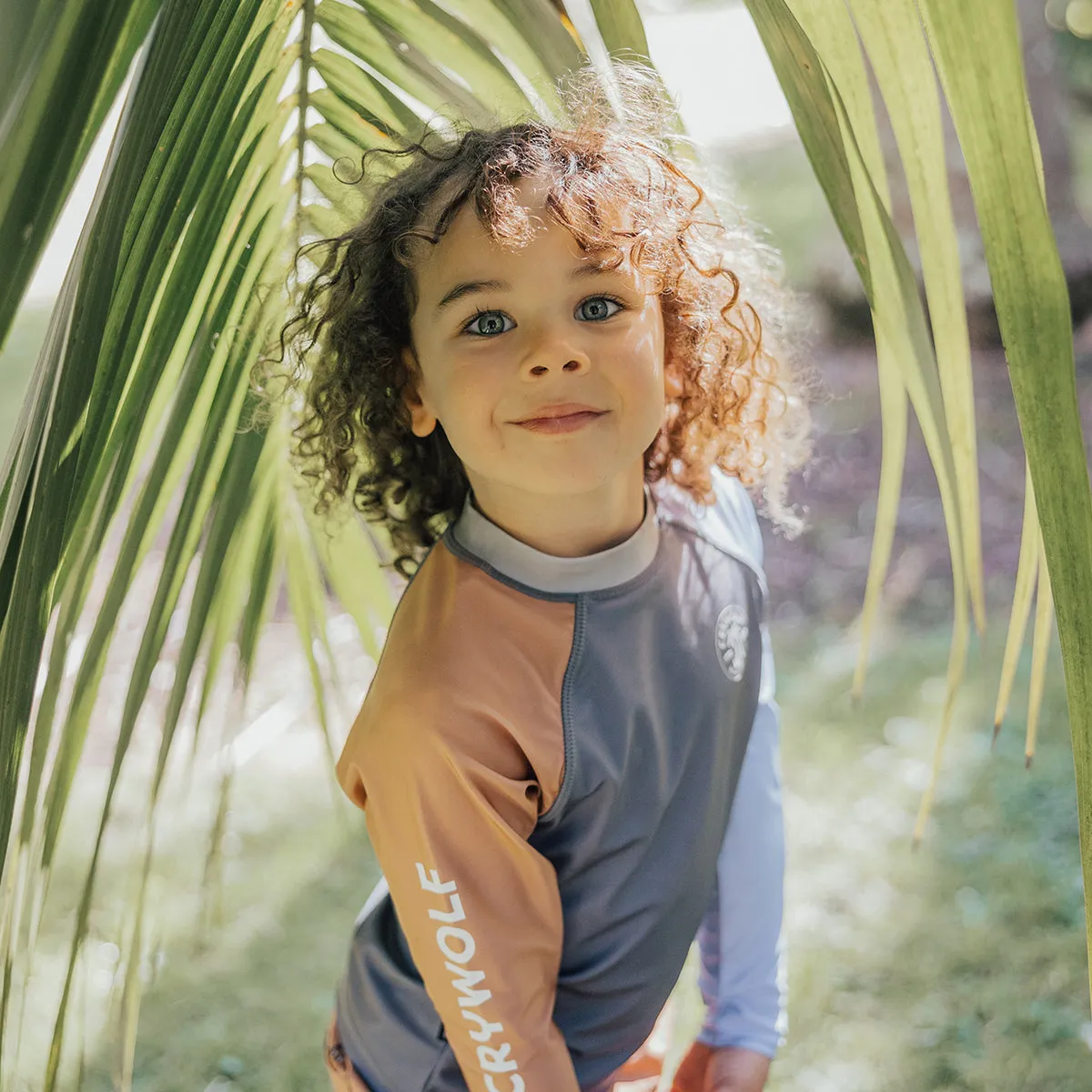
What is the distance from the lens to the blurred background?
5.58 feet

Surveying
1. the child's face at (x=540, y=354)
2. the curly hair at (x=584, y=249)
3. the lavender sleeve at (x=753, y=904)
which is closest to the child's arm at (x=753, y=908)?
the lavender sleeve at (x=753, y=904)

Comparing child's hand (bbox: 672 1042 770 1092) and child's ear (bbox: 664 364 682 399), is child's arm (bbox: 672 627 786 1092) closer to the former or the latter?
child's hand (bbox: 672 1042 770 1092)

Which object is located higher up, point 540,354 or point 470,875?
point 540,354

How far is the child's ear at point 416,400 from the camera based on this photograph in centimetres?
92

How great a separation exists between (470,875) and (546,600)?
0.65ft

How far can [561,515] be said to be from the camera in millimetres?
879

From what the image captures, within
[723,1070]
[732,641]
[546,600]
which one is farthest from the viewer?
[723,1070]

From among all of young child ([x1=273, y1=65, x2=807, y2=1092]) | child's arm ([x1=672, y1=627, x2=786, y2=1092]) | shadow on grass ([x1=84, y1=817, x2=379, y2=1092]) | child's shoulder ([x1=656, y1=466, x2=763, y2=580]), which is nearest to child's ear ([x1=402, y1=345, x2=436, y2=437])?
young child ([x1=273, y1=65, x2=807, y2=1092])

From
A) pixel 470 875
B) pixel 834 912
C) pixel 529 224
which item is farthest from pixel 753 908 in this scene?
pixel 834 912

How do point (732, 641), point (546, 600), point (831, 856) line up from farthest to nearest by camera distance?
point (831, 856)
point (732, 641)
point (546, 600)

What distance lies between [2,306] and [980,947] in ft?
5.84

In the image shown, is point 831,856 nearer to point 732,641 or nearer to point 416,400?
point 732,641

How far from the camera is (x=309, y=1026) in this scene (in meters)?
1.80

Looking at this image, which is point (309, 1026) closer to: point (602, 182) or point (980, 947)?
point (980, 947)
